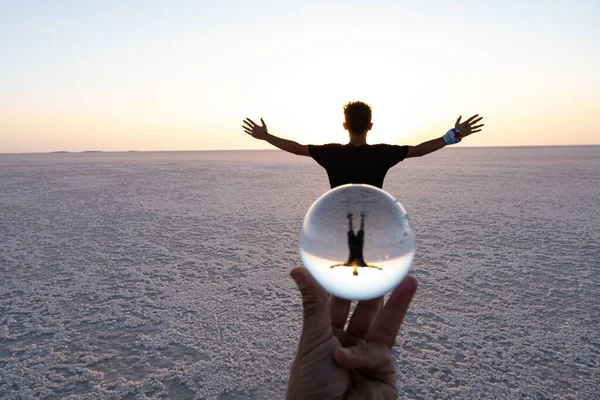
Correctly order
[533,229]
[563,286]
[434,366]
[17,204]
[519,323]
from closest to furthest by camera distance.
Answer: [434,366] → [519,323] → [563,286] → [533,229] → [17,204]

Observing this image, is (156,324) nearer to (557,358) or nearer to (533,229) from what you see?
(557,358)

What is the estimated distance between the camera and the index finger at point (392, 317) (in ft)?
4.01

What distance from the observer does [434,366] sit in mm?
2336

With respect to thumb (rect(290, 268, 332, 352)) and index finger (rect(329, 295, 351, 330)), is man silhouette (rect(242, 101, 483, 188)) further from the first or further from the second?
thumb (rect(290, 268, 332, 352))

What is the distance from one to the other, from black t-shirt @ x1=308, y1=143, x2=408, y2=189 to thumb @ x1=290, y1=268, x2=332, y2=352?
906 mm

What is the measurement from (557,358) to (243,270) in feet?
9.83

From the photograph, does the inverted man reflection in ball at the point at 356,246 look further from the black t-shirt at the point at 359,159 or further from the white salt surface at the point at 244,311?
the white salt surface at the point at 244,311

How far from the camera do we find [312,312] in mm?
1143

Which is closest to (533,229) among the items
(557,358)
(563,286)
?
(563,286)

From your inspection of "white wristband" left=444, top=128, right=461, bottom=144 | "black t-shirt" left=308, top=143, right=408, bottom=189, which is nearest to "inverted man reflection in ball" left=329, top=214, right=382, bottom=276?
"black t-shirt" left=308, top=143, right=408, bottom=189

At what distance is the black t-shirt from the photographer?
1917mm

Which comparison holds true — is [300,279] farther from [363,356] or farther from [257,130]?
[257,130]

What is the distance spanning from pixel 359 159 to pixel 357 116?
9.0 inches

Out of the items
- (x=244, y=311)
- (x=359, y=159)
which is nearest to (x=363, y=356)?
(x=359, y=159)
